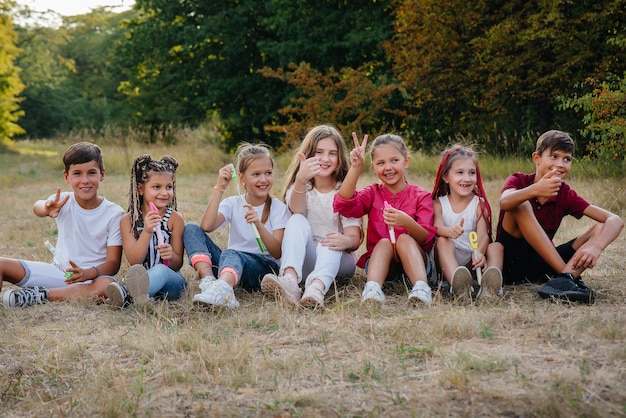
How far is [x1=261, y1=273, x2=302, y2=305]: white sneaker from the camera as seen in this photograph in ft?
13.5

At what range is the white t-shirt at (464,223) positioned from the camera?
4.46m

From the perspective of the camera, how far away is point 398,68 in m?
13.1

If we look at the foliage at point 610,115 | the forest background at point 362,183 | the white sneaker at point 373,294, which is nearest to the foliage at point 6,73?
the forest background at point 362,183

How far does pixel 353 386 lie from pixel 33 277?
8.38 ft

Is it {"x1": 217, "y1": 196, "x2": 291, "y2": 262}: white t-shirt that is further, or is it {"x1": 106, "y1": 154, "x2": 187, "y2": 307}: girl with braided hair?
{"x1": 217, "y1": 196, "x2": 291, "y2": 262}: white t-shirt

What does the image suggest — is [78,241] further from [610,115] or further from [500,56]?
[500,56]

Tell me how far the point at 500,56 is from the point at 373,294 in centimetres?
862

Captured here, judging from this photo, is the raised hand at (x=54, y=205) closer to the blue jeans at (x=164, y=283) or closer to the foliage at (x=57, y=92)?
the blue jeans at (x=164, y=283)

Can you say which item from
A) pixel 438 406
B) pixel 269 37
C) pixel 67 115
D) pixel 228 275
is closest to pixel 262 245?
pixel 228 275

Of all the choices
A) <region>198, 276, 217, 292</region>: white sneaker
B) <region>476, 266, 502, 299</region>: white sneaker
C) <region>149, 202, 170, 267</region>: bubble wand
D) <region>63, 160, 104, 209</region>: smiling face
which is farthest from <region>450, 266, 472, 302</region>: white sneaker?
<region>63, 160, 104, 209</region>: smiling face

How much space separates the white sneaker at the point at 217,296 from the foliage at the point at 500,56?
797 cm

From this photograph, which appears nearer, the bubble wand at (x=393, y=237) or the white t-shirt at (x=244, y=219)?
the bubble wand at (x=393, y=237)

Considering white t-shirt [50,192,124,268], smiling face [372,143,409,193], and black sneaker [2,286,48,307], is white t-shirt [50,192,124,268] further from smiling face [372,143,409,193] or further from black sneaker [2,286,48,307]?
smiling face [372,143,409,193]

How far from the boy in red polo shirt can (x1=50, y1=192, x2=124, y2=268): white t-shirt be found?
8.18ft
